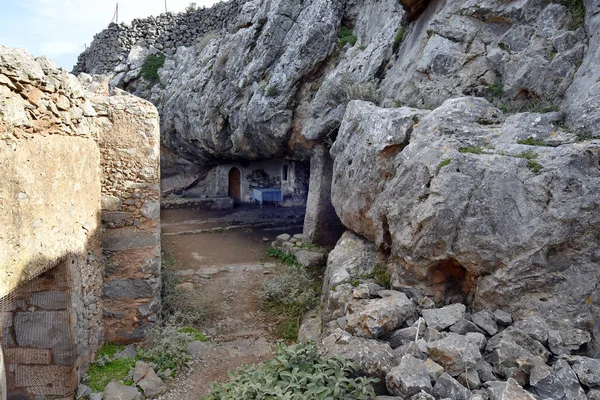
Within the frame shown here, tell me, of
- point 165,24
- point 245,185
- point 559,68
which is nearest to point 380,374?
point 559,68

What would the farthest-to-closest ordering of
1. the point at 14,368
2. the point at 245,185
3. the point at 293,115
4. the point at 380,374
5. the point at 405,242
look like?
the point at 245,185
the point at 293,115
the point at 405,242
the point at 14,368
the point at 380,374

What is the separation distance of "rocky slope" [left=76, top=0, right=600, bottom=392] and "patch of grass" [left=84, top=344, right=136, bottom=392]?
9.69ft

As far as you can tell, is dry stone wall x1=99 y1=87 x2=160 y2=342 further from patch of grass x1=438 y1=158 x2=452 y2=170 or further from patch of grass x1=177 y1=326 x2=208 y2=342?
patch of grass x1=438 y1=158 x2=452 y2=170

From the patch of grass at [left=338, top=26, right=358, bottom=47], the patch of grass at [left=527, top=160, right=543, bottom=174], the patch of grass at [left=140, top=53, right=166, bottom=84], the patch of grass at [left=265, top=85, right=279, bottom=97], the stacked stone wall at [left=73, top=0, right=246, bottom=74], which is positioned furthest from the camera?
the stacked stone wall at [left=73, top=0, right=246, bottom=74]

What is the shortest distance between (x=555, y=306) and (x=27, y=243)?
5386 mm

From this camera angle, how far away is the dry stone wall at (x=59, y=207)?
3355 millimetres

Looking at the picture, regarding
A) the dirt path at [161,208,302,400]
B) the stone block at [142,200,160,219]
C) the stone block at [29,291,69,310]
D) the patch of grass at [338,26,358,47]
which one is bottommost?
the dirt path at [161,208,302,400]

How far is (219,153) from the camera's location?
15.9m

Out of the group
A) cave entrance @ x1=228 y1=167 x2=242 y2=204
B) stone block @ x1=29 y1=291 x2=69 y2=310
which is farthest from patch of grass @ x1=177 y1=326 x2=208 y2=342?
cave entrance @ x1=228 y1=167 x2=242 y2=204

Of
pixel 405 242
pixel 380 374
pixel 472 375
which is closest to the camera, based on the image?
pixel 472 375

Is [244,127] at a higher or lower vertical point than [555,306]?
higher

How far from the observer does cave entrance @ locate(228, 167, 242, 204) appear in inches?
753

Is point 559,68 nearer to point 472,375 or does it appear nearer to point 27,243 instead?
point 472,375

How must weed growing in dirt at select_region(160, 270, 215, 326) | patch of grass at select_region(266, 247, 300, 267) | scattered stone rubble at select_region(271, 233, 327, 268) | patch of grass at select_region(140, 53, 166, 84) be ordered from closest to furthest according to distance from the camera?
weed growing in dirt at select_region(160, 270, 215, 326)
scattered stone rubble at select_region(271, 233, 327, 268)
patch of grass at select_region(266, 247, 300, 267)
patch of grass at select_region(140, 53, 166, 84)
